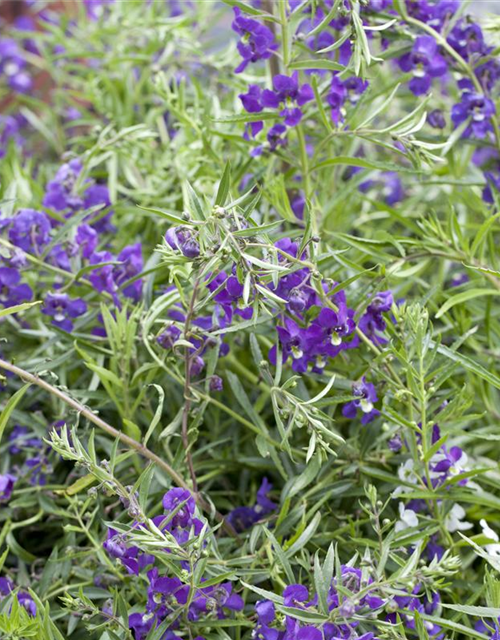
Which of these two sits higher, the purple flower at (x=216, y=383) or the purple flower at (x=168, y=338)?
the purple flower at (x=168, y=338)

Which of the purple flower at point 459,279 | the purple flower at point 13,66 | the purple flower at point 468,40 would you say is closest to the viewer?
the purple flower at point 468,40

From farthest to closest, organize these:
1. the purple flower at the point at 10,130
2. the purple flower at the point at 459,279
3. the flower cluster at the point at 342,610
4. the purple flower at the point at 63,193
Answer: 1. the purple flower at the point at 10,130
2. the purple flower at the point at 459,279
3. the purple flower at the point at 63,193
4. the flower cluster at the point at 342,610

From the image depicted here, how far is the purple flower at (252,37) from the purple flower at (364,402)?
459mm

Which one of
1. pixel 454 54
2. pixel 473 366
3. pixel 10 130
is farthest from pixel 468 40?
A: pixel 10 130

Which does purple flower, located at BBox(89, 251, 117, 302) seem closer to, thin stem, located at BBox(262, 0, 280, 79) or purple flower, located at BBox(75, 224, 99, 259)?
purple flower, located at BBox(75, 224, 99, 259)

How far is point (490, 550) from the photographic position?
962 mm

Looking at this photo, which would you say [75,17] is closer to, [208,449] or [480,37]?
Result: [480,37]

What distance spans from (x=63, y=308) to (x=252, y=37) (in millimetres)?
466

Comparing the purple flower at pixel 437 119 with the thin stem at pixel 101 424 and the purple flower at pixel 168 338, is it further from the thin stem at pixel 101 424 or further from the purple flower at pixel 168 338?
the thin stem at pixel 101 424

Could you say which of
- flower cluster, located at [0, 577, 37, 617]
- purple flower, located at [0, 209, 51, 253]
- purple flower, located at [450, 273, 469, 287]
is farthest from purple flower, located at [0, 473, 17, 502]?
purple flower, located at [450, 273, 469, 287]

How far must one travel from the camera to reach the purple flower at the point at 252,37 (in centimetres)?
107

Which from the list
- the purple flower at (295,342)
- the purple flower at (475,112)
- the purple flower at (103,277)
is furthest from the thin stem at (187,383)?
the purple flower at (475,112)

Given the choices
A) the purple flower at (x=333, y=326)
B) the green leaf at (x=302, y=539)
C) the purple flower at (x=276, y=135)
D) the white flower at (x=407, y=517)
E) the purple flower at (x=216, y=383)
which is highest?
the purple flower at (x=276, y=135)

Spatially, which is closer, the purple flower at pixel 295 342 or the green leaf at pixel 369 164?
the purple flower at pixel 295 342
